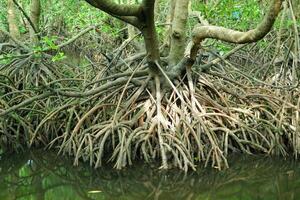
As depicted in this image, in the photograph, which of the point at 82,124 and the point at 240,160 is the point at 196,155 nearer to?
the point at 240,160

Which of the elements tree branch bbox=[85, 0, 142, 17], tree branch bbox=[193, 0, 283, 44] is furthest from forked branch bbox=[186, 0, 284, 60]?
tree branch bbox=[85, 0, 142, 17]

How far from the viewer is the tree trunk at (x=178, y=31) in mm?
5598

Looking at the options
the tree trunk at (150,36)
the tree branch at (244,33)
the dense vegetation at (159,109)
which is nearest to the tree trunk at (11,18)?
the dense vegetation at (159,109)

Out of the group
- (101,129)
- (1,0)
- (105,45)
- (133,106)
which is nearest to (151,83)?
(133,106)

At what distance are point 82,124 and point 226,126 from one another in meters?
1.43

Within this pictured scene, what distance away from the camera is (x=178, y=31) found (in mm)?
5598

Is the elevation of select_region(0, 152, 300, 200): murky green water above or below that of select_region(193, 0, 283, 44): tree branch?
below

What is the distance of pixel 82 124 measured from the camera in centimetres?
542

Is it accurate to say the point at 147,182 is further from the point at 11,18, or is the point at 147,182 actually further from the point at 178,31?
the point at 11,18

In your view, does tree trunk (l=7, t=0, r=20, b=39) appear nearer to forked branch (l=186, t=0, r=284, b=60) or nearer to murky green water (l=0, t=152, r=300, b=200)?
murky green water (l=0, t=152, r=300, b=200)

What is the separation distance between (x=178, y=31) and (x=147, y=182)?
1783mm

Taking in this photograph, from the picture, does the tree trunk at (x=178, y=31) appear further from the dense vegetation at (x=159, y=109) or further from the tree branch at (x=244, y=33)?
the tree branch at (x=244, y=33)

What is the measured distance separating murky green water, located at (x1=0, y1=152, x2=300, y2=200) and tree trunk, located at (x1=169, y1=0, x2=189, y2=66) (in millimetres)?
1252

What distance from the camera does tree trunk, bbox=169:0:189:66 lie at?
560 cm
